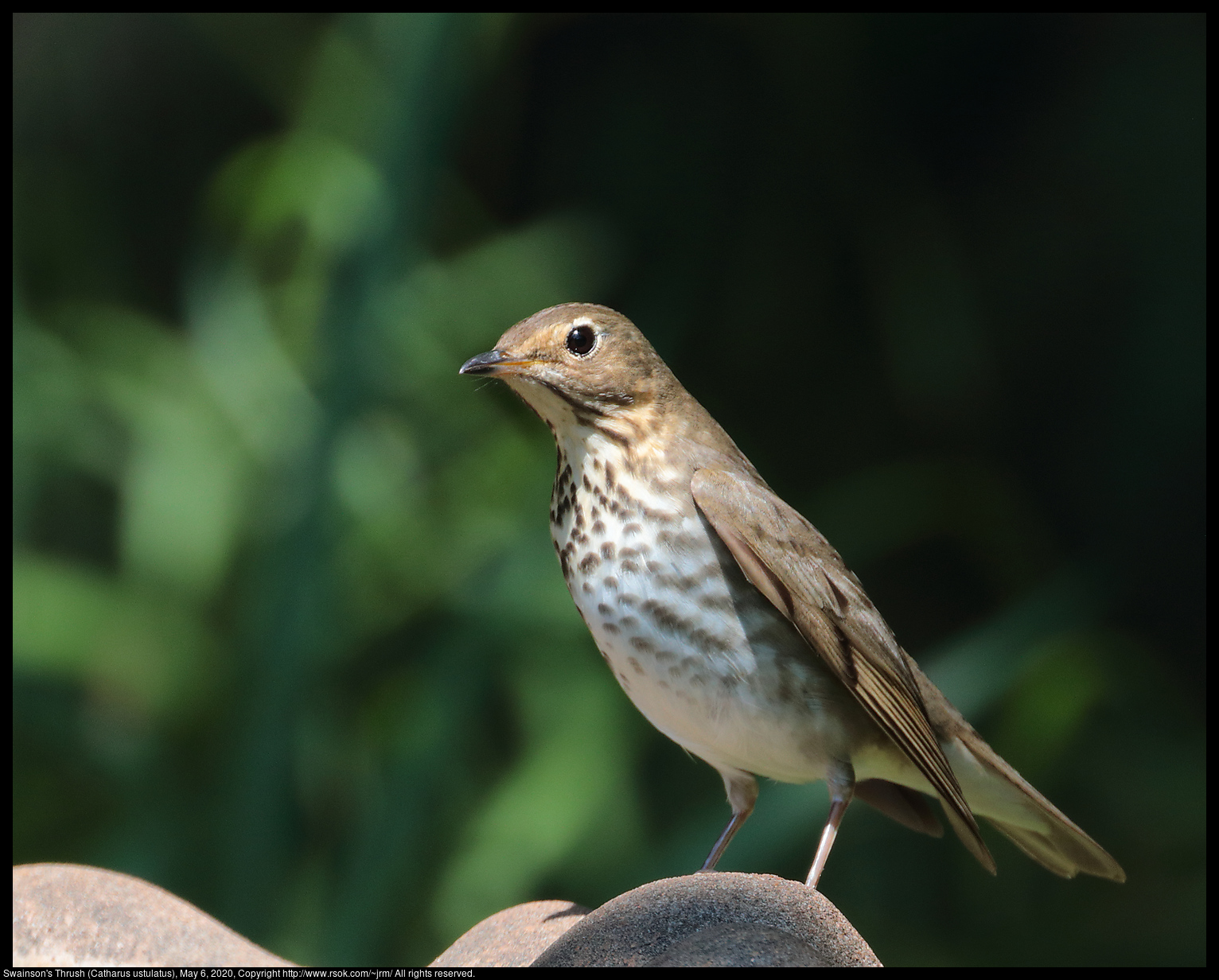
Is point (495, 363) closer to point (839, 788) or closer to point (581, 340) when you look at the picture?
point (581, 340)

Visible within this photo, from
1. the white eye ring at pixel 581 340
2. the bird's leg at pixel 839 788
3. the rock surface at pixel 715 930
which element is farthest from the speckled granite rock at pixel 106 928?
the white eye ring at pixel 581 340

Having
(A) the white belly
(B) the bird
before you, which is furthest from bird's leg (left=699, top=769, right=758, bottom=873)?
(A) the white belly

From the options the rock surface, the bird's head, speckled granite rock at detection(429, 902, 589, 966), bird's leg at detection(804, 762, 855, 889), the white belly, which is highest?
the bird's head

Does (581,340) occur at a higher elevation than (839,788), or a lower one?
higher

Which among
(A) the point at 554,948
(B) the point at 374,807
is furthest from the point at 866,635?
(B) the point at 374,807

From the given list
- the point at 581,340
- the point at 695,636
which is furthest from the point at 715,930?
the point at 581,340

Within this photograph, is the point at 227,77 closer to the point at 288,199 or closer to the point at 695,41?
the point at 288,199

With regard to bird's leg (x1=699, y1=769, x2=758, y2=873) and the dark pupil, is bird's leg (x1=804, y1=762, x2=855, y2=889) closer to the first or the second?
bird's leg (x1=699, y1=769, x2=758, y2=873)
